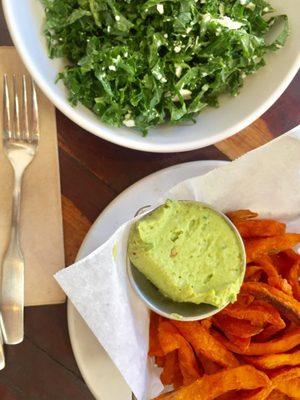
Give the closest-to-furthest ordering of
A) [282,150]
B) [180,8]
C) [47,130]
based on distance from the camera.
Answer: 1. [180,8]
2. [282,150]
3. [47,130]

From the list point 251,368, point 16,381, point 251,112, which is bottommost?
point 16,381

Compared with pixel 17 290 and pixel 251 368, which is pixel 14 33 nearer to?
pixel 17 290

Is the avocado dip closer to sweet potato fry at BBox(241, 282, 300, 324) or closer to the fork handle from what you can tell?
sweet potato fry at BBox(241, 282, 300, 324)

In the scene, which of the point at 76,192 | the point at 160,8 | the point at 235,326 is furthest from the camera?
the point at 76,192

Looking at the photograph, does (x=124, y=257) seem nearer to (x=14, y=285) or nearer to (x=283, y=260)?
(x=14, y=285)

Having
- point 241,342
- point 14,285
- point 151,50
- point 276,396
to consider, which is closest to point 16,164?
point 14,285

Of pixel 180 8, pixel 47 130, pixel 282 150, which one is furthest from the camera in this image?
pixel 47 130

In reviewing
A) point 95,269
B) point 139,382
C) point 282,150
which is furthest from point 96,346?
point 282,150
